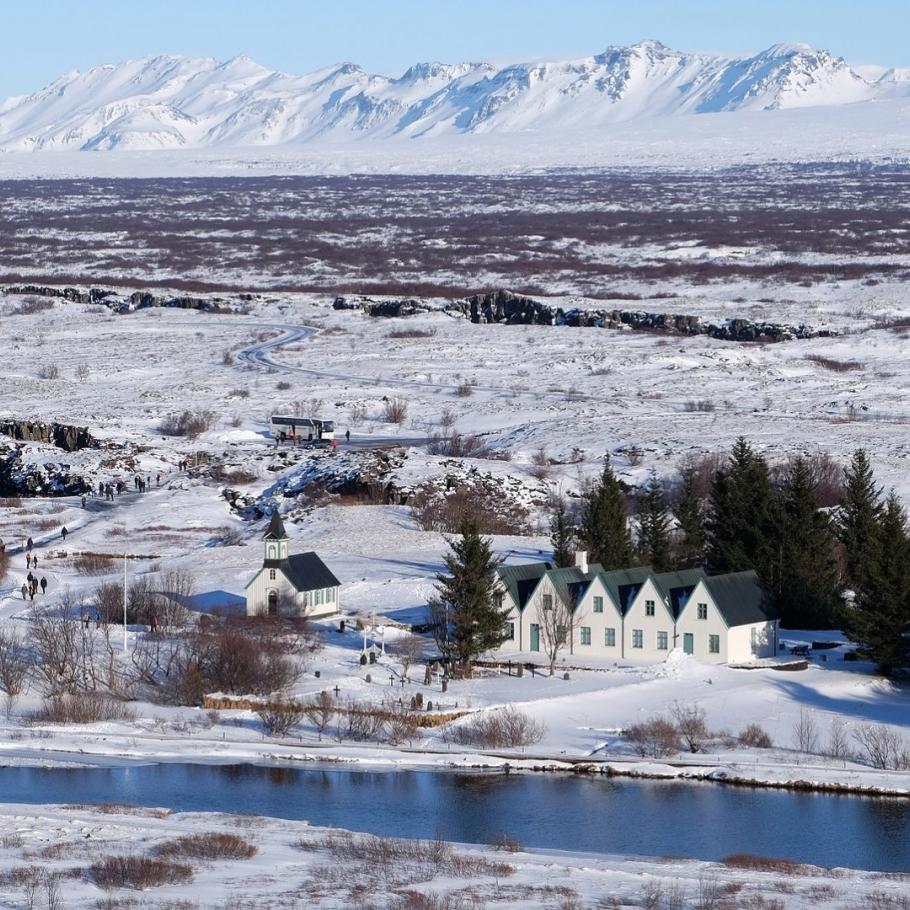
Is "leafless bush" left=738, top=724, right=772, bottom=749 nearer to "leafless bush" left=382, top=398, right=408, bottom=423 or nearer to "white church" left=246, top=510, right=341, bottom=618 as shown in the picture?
"white church" left=246, top=510, right=341, bottom=618

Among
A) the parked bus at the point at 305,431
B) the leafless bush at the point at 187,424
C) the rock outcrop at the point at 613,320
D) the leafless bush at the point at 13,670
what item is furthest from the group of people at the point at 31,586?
the rock outcrop at the point at 613,320

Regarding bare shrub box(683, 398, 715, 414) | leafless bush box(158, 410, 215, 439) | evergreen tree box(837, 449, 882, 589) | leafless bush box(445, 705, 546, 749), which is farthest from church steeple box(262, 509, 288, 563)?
bare shrub box(683, 398, 715, 414)

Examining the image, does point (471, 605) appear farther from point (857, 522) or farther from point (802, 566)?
point (857, 522)

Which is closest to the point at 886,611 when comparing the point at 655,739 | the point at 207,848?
the point at 655,739

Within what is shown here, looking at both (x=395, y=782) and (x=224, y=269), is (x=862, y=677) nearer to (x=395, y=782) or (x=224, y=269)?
(x=395, y=782)

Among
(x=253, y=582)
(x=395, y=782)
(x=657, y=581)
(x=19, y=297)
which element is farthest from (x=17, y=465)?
(x=19, y=297)

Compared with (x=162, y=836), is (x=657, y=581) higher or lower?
higher
